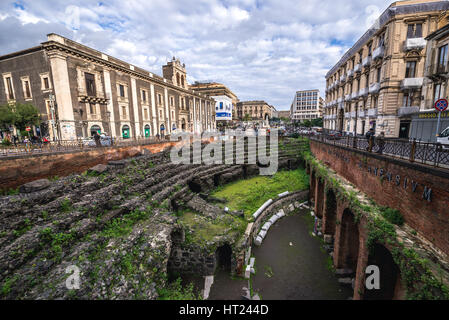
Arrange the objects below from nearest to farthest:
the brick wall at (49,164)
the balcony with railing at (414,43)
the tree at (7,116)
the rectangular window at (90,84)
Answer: the brick wall at (49,164) → the tree at (7,116) → the balcony with railing at (414,43) → the rectangular window at (90,84)

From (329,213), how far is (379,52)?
1978 cm

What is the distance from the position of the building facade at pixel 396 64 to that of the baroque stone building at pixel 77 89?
31283mm

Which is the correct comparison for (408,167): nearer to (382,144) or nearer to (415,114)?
(382,144)

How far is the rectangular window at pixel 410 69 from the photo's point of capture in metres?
19.9

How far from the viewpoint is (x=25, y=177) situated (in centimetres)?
988

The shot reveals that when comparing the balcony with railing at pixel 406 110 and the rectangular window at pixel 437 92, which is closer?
the rectangular window at pixel 437 92

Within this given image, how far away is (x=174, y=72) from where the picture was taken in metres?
40.9

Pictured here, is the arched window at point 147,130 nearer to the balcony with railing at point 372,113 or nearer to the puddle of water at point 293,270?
the puddle of water at point 293,270

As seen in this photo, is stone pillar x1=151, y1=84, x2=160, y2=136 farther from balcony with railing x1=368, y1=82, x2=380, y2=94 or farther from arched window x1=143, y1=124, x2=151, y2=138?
balcony with railing x1=368, y1=82, x2=380, y2=94

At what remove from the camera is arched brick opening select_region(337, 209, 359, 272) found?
10.7 meters

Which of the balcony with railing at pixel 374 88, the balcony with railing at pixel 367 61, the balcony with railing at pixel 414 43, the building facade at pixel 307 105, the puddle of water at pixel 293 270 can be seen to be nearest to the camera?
the puddle of water at pixel 293 270

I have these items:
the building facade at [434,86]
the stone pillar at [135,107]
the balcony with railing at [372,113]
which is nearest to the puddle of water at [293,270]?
the building facade at [434,86]
